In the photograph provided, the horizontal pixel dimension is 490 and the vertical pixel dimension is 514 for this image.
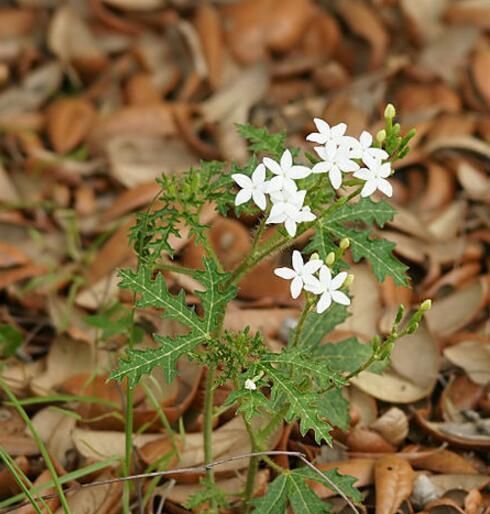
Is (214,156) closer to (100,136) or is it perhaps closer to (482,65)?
(100,136)

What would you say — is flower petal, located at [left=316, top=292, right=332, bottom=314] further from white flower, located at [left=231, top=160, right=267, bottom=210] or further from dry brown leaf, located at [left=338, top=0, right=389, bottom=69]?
dry brown leaf, located at [left=338, top=0, right=389, bottom=69]

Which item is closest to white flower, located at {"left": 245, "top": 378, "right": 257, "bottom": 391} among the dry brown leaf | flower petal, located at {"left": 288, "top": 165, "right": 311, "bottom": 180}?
flower petal, located at {"left": 288, "top": 165, "right": 311, "bottom": 180}

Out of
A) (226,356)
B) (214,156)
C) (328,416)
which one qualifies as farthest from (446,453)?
(214,156)

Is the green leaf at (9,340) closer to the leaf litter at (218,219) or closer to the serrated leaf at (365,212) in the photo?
the leaf litter at (218,219)

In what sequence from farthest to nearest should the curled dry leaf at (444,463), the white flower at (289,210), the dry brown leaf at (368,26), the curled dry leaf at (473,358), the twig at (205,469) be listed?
the dry brown leaf at (368,26)
the curled dry leaf at (473,358)
the curled dry leaf at (444,463)
the twig at (205,469)
the white flower at (289,210)

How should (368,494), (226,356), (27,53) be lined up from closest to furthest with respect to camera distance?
(226,356)
(368,494)
(27,53)

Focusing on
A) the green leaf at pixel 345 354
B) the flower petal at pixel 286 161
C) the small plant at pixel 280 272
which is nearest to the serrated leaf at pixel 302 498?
the small plant at pixel 280 272
